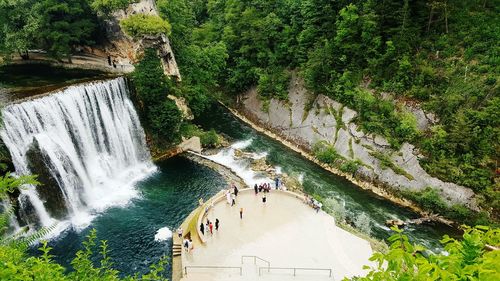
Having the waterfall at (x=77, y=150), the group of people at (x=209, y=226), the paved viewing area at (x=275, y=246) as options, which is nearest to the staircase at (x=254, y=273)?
the paved viewing area at (x=275, y=246)

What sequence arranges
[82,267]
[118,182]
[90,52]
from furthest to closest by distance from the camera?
[90,52] → [118,182] → [82,267]

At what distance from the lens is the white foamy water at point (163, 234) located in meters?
24.1

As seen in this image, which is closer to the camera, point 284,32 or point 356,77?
point 356,77

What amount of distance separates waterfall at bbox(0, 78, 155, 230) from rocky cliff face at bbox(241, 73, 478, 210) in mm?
14436

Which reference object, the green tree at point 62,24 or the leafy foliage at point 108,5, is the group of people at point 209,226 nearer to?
the green tree at point 62,24

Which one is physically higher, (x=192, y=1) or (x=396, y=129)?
(x=192, y=1)

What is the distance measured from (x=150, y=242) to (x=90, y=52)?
2391 centimetres

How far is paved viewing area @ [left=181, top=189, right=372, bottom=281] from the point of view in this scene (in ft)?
65.3

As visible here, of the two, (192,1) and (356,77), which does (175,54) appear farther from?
(192,1)

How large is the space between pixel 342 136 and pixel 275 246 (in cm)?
1695

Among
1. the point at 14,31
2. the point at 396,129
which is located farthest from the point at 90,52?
the point at 396,129

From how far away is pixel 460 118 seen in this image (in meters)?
28.4

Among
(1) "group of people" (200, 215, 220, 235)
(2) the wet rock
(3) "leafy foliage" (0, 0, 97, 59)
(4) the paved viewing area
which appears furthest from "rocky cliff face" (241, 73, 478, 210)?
(2) the wet rock

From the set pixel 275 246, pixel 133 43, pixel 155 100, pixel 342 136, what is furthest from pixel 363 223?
pixel 133 43
